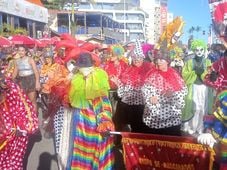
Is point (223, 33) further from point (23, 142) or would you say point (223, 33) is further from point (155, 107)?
point (155, 107)

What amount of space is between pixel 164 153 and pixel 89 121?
80cm

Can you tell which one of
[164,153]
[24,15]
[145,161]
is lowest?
[145,161]

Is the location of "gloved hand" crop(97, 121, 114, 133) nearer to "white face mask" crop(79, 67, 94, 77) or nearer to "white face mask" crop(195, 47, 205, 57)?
"white face mask" crop(79, 67, 94, 77)

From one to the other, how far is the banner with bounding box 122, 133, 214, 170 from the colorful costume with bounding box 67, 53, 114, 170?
0.78 ft

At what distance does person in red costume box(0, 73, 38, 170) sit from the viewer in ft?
13.3

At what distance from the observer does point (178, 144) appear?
441 cm

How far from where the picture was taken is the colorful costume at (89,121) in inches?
188

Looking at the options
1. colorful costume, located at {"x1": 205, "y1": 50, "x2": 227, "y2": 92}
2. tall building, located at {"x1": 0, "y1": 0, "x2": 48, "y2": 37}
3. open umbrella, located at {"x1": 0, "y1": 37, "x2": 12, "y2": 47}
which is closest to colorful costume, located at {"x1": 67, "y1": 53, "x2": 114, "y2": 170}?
colorful costume, located at {"x1": 205, "y1": 50, "x2": 227, "y2": 92}

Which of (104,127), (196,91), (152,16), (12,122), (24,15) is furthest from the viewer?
(152,16)

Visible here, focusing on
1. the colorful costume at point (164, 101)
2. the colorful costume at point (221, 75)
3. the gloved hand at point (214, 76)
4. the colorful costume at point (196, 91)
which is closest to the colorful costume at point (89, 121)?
the colorful costume at point (164, 101)

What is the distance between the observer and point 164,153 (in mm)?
4555

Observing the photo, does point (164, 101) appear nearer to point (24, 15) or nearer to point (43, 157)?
point (43, 157)

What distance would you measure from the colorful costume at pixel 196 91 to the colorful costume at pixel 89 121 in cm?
352

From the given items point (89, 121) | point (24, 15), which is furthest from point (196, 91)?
point (24, 15)
